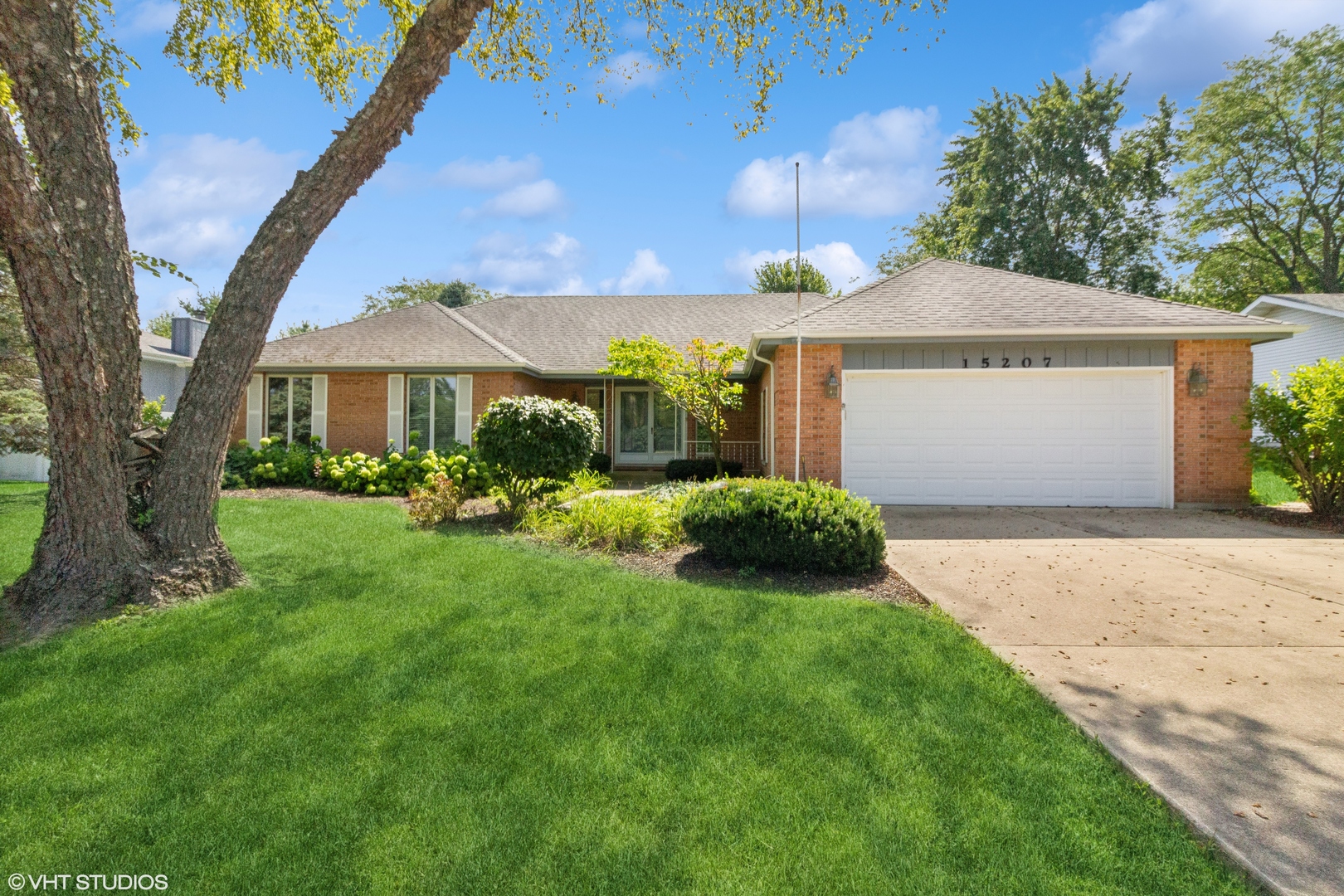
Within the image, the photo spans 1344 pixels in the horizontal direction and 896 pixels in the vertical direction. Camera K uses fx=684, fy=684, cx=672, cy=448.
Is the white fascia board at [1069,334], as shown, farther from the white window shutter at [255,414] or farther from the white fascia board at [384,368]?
the white window shutter at [255,414]

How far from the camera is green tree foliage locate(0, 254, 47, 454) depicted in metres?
11.8

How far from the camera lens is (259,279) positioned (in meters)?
5.30

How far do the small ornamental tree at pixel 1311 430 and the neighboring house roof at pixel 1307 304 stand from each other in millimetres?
9906

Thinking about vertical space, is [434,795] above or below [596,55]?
below

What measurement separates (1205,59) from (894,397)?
2511cm

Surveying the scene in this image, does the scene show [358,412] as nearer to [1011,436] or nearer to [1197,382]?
[1011,436]

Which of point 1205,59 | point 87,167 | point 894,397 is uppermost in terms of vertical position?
point 1205,59

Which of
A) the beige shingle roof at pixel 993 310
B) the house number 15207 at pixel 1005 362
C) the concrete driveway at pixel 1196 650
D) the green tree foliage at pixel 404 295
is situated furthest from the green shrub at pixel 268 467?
the green tree foliage at pixel 404 295

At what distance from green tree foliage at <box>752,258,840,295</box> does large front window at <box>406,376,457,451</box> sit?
19.3 metres

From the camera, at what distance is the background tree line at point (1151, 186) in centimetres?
2538

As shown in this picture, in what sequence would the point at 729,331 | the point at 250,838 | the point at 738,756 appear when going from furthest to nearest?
1. the point at 729,331
2. the point at 738,756
3. the point at 250,838

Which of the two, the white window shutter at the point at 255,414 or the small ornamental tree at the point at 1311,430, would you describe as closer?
the small ornamental tree at the point at 1311,430

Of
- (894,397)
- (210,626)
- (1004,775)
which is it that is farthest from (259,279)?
(894,397)

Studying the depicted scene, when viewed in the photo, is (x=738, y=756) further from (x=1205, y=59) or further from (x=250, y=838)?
(x=1205, y=59)
